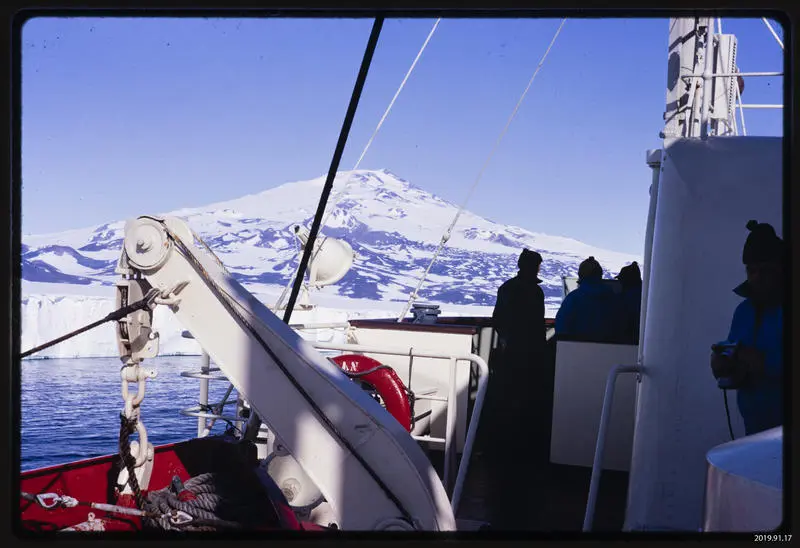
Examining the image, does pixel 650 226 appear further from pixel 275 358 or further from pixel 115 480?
pixel 115 480

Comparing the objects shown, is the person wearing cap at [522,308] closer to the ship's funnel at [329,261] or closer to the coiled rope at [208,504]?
the ship's funnel at [329,261]

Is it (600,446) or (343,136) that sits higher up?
(343,136)

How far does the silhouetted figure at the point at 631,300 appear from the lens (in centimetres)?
423

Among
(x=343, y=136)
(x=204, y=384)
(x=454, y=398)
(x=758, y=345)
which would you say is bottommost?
(x=204, y=384)

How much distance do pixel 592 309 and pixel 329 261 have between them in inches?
98.2

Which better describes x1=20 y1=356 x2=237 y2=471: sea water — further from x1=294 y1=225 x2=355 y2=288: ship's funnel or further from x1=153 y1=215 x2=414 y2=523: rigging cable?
x1=153 y1=215 x2=414 y2=523: rigging cable

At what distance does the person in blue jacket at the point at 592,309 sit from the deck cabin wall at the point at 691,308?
1.81 meters

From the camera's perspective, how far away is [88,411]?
15.1 m

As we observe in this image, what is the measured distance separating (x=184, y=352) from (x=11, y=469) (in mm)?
32501

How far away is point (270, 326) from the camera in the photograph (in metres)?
1.98

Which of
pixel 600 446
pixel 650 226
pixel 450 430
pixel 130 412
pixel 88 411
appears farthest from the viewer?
pixel 88 411

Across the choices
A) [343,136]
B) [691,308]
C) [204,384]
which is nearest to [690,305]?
[691,308]

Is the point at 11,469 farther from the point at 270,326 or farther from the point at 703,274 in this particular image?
the point at 703,274

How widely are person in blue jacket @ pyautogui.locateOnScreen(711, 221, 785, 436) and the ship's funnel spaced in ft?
13.9
